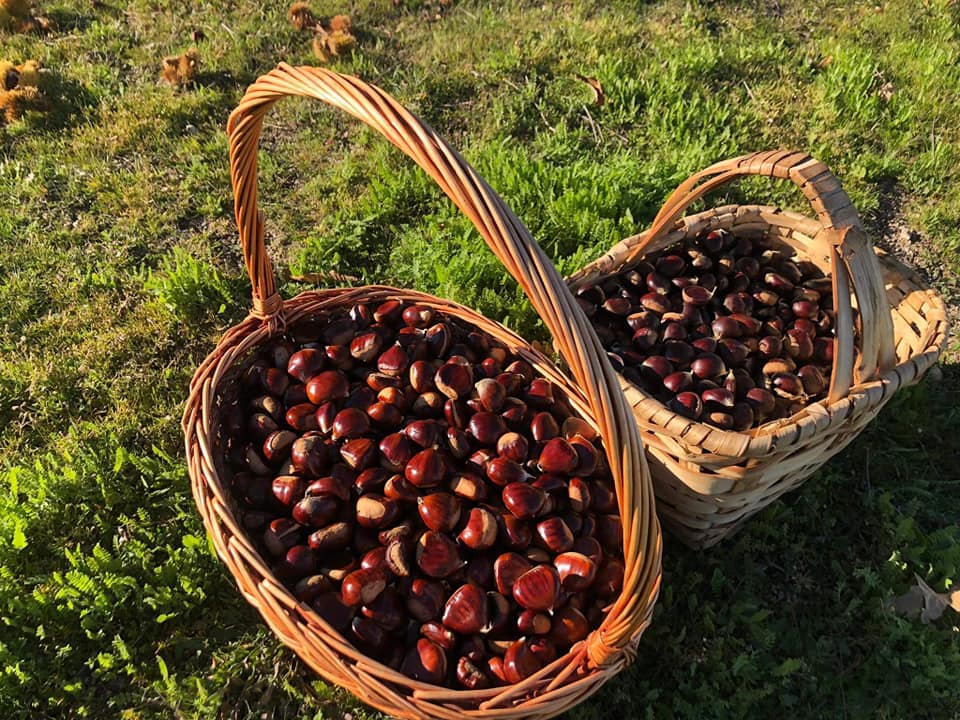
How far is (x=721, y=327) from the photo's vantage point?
2307 mm

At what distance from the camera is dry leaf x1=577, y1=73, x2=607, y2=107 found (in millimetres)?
4012

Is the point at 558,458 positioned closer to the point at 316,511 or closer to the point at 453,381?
the point at 453,381

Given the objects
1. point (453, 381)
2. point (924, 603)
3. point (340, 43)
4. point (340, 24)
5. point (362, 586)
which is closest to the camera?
point (362, 586)

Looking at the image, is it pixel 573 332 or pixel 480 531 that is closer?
pixel 573 332

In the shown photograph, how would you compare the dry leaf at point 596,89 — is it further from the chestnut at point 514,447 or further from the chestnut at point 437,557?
the chestnut at point 437,557

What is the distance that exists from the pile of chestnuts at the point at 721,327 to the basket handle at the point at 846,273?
0.25m

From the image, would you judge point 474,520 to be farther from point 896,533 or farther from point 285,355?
point 896,533

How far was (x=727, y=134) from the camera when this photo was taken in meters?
3.75

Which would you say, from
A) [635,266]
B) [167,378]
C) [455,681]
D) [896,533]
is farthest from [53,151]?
[896,533]

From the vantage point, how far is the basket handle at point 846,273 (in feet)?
5.91

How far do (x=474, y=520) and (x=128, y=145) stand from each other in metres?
3.22

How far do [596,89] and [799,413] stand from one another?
9.15 ft

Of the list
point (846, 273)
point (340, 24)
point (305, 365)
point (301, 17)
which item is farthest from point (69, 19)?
point (846, 273)

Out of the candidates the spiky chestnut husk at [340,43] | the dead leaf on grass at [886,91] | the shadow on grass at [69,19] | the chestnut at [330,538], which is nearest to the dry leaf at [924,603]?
the chestnut at [330,538]
